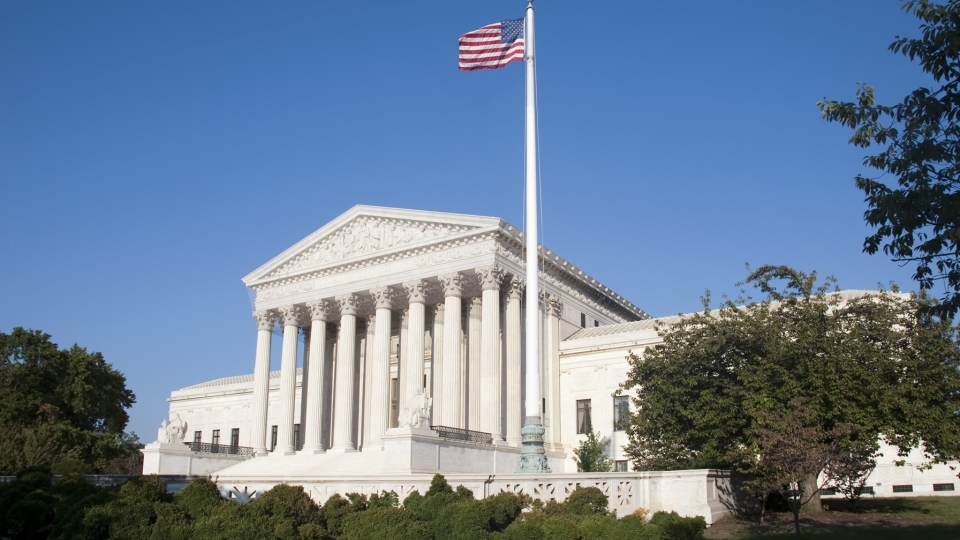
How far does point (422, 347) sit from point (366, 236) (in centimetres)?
867

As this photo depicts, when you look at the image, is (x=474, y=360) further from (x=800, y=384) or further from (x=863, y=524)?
(x=863, y=524)

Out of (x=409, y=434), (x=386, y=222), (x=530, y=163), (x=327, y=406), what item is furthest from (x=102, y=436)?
(x=530, y=163)

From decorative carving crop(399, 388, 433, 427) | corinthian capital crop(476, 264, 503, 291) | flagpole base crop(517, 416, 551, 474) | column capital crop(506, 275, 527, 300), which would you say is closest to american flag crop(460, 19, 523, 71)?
flagpole base crop(517, 416, 551, 474)

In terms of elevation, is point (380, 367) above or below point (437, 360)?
below

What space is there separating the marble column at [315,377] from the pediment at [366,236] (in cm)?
294

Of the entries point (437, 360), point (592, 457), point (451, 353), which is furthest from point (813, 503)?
point (437, 360)

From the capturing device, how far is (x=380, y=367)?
48.7 metres

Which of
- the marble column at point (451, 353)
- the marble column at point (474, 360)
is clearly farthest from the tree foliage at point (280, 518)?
the marble column at point (474, 360)

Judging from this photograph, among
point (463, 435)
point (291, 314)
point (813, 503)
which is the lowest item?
point (813, 503)

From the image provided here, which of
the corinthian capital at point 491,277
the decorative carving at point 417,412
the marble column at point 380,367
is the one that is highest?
the corinthian capital at point 491,277

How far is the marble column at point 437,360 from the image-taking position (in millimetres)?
48266

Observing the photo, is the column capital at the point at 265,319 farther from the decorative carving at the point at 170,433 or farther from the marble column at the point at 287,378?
the decorative carving at the point at 170,433

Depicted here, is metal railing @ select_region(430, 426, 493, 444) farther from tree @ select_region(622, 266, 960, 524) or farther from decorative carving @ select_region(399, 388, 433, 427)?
tree @ select_region(622, 266, 960, 524)

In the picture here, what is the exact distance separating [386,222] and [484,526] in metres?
35.3
